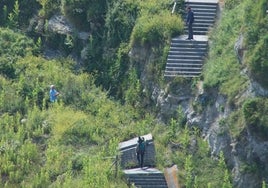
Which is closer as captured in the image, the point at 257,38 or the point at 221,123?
the point at 221,123

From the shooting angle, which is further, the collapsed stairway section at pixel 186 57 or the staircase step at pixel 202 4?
the staircase step at pixel 202 4

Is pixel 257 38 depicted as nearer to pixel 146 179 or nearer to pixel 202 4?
pixel 202 4

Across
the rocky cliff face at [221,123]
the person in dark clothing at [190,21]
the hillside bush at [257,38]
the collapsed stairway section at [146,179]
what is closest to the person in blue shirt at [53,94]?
the rocky cliff face at [221,123]

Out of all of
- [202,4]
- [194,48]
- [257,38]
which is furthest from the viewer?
[202,4]

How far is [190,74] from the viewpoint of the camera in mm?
31125

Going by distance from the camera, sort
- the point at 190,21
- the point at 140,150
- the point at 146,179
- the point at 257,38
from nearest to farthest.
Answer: the point at 146,179
the point at 140,150
the point at 257,38
the point at 190,21

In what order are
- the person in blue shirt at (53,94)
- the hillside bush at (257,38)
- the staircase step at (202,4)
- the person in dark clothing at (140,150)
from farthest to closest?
the staircase step at (202,4) → the person in blue shirt at (53,94) → the person in dark clothing at (140,150) → the hillside bush at (257,38)

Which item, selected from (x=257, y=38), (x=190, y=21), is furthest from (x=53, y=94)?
(x=257, y=38)

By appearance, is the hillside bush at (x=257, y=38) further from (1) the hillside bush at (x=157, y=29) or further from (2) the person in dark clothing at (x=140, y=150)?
(2) the person in dark clothing at (x=140, y=150)

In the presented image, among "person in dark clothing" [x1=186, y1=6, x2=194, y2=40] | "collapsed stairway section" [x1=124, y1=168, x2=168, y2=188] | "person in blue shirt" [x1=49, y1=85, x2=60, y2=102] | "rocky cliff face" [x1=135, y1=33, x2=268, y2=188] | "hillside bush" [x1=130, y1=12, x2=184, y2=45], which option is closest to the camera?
"rocky cliff face" [x1=135, y1=33, x2=268, y2=188]

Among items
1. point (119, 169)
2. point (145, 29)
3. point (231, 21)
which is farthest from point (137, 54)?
point (119, 169)

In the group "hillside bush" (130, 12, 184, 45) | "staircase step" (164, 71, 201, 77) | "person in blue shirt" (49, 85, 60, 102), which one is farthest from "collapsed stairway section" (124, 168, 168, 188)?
"hillside bush" (130, 12, 184, 45)

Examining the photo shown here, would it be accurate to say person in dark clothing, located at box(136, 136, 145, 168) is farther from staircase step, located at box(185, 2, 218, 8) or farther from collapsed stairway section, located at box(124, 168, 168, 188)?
staircase step, located at box(185, 2, 218, 8)

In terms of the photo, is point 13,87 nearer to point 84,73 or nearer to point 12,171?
point 84,73
